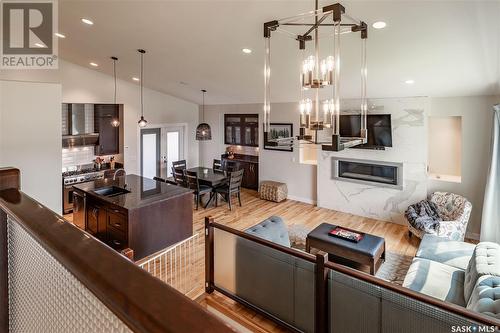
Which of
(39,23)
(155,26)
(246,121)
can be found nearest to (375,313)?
(155,26)

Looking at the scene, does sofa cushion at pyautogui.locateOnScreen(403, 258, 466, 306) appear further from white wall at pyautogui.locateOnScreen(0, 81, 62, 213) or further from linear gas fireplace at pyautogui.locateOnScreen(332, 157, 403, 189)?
white wall at pyautogui.locateOnScreen(0, 81, 62, 213)

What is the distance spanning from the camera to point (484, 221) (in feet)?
18.6

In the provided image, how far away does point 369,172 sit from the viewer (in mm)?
7449

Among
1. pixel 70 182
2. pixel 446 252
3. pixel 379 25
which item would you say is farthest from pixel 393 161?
pixel 70 182

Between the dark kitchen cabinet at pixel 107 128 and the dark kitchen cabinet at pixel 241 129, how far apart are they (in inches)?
130

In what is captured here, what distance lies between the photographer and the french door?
9406 millimetres

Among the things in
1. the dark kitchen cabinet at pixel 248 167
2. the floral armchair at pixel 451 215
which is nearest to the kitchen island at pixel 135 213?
the dark kitchen cabinet at pixel 248 167

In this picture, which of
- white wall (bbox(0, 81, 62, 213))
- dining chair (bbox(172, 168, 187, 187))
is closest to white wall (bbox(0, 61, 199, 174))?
dining chair (bbox(172, 168, 187, 187))

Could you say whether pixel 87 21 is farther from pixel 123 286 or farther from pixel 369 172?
pixel 369 172

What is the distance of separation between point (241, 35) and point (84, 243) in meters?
4.25

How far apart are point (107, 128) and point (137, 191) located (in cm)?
381

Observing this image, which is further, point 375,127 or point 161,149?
point 161,149

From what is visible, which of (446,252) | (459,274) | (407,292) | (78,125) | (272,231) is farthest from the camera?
(78,125)

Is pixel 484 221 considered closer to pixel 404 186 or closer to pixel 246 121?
pixel 404 186
